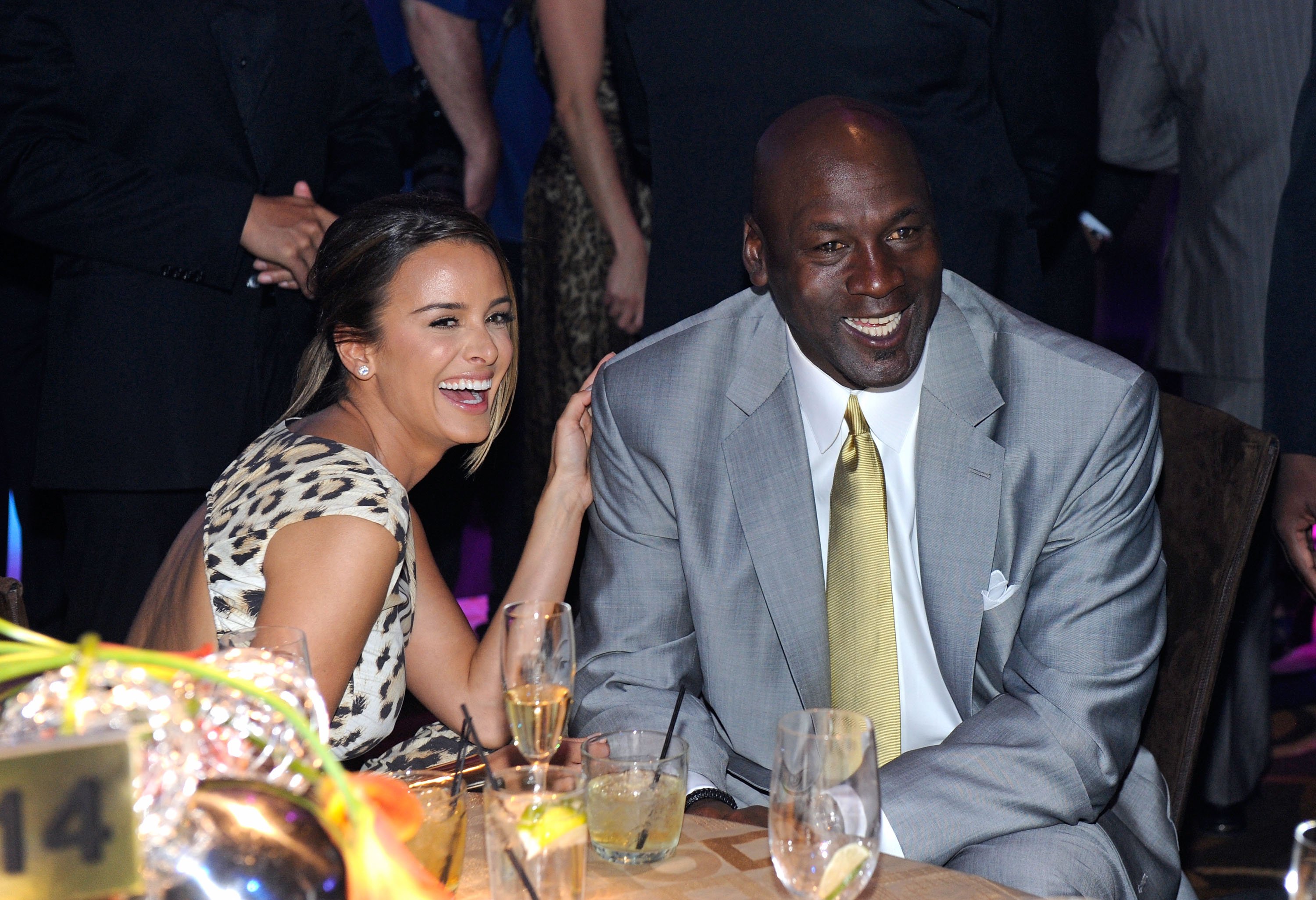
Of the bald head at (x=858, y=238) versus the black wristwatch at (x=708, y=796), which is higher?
the bald head at (x=858, y=238)

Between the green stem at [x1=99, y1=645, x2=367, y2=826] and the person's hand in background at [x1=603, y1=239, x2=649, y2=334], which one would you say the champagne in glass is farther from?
the person's hand in background at [x1=603, y1=239, x2=649, y2=334]

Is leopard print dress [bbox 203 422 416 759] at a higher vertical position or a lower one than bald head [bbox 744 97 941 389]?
lower

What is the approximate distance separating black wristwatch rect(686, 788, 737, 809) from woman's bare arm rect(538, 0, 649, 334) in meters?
1.85

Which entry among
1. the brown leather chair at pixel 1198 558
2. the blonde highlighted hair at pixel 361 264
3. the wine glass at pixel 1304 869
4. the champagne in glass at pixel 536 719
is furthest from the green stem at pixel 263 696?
the blonde highlighted hair at pixel 361 264

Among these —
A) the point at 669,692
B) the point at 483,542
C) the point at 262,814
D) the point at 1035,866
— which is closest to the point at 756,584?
the point at 669,692

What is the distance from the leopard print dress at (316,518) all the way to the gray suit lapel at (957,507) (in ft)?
2.72

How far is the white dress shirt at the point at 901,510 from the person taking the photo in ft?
7.04

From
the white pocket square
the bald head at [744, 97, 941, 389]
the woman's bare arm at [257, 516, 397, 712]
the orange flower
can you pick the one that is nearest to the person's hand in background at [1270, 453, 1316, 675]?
the white pocket square

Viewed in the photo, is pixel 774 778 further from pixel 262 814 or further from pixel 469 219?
pixel 469 219

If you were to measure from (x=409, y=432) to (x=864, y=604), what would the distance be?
3.22 feet

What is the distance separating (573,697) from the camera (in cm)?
214

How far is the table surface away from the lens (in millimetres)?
1299

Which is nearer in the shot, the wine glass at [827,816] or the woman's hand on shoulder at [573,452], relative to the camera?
the wine glass at [827,816]

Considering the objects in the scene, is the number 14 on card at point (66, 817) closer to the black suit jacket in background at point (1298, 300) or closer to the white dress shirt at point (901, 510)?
the white dress shirt at point (901, 510)
